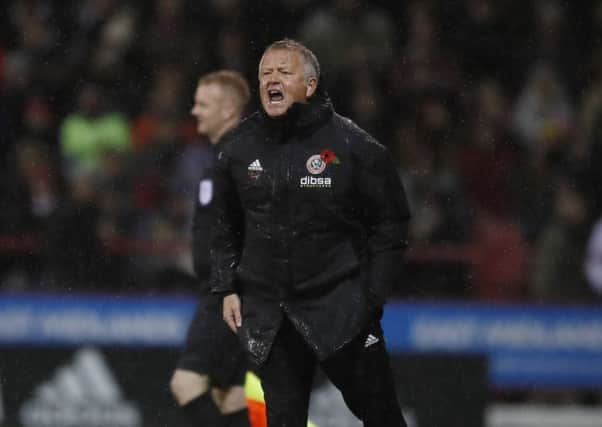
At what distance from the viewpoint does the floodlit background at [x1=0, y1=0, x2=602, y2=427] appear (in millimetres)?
9938

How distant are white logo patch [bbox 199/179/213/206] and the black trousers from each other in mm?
1401

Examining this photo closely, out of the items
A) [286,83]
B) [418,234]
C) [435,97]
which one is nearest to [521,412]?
[418,234]

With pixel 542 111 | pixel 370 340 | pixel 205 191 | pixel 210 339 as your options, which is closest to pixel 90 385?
pixel 210 339

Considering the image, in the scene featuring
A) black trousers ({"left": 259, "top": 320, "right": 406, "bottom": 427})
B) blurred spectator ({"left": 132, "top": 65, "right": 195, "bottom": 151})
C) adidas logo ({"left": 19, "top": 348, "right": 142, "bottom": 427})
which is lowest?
adidas logo ({"left": 19, "top": 348, "right": 142, "bottom": 427})

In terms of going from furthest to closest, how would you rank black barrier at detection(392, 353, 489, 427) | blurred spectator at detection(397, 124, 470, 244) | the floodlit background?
blurred spectator at detection(397, 124, 470, 244) < the floodlit background < black barrier at detection(392, 353, 489, 427)

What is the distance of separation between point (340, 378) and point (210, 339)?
1539 millimetres

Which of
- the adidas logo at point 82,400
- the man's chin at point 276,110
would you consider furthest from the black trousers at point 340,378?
the adidas logo at point 82,400

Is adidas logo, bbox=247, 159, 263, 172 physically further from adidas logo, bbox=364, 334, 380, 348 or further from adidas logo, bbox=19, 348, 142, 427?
adidas logo, bbox=19, 348, 142, 427

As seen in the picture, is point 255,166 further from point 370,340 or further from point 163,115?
point 163,115

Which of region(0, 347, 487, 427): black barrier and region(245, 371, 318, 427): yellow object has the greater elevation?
region(245, 371, 318, 427): yellow object

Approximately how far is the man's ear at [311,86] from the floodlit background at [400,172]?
4.22 m

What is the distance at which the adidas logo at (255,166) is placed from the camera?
18.7 ft

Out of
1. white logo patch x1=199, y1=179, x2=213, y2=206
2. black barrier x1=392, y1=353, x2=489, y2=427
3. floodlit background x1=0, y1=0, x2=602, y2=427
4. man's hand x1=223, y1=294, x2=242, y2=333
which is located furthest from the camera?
floodlit background x1=0, y1=0, x2=602, y2=427

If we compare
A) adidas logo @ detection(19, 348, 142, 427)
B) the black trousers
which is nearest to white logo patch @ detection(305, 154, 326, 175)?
the black trousers
